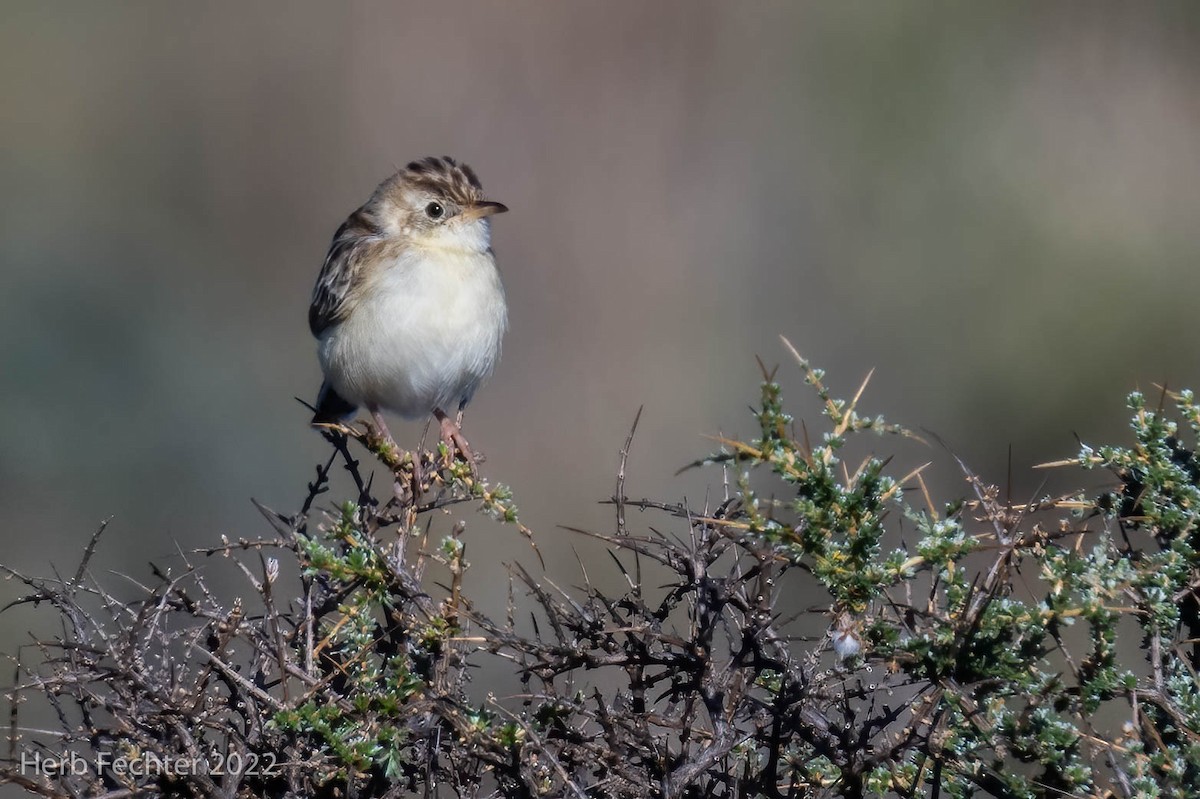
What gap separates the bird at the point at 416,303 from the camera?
572cm

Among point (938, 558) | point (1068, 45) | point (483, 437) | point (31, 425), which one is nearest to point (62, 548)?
point (31, 425)

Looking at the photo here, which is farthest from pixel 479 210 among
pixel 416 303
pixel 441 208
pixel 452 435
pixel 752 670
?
pixel 752 670

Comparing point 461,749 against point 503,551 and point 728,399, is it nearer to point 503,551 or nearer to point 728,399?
point 503,551

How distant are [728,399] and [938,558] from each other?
28.7 ft

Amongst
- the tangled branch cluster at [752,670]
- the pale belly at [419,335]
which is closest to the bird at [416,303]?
the pale belly at [419,335]

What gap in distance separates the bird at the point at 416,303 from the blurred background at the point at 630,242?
319cm

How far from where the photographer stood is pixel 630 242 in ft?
40.1

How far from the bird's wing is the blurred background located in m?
3.23

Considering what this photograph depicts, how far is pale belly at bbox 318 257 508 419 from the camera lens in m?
5.71

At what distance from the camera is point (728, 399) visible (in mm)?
11023

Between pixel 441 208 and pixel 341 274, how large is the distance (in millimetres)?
580

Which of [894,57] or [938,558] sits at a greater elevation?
[894,57]

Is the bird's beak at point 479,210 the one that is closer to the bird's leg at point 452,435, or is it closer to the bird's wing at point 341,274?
Answer: the bird's wing at point 341,274

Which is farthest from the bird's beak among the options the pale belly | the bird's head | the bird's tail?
the bird's tail
